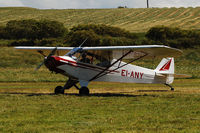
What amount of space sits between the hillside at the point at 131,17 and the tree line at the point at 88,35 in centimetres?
716

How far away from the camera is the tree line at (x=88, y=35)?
49.4 meters

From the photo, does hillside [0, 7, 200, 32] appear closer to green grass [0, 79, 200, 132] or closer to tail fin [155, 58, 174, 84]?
tail fin [155, 58, 174, 84]

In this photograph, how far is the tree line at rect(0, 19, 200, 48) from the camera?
49.4 metres

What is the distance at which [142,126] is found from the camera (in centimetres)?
890

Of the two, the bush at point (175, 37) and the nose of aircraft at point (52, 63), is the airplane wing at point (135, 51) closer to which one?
the nose of aircraft at point (52, 63)

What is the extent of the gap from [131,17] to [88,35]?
98.7ft

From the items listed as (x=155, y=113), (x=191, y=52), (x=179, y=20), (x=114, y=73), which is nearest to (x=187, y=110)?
(x=155, y=113)

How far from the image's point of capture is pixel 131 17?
77625 mm

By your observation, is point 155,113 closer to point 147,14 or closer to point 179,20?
point 179,20

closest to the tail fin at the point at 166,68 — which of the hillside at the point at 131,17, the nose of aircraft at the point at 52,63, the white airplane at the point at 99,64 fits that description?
the white airplane at the point at 99,64

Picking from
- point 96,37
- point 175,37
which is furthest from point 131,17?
point 96,37

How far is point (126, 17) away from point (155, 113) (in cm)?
6854

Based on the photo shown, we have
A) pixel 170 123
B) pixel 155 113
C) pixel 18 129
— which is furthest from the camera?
pixel 155 113

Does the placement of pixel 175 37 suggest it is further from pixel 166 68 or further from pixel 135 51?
pixel 135 51
